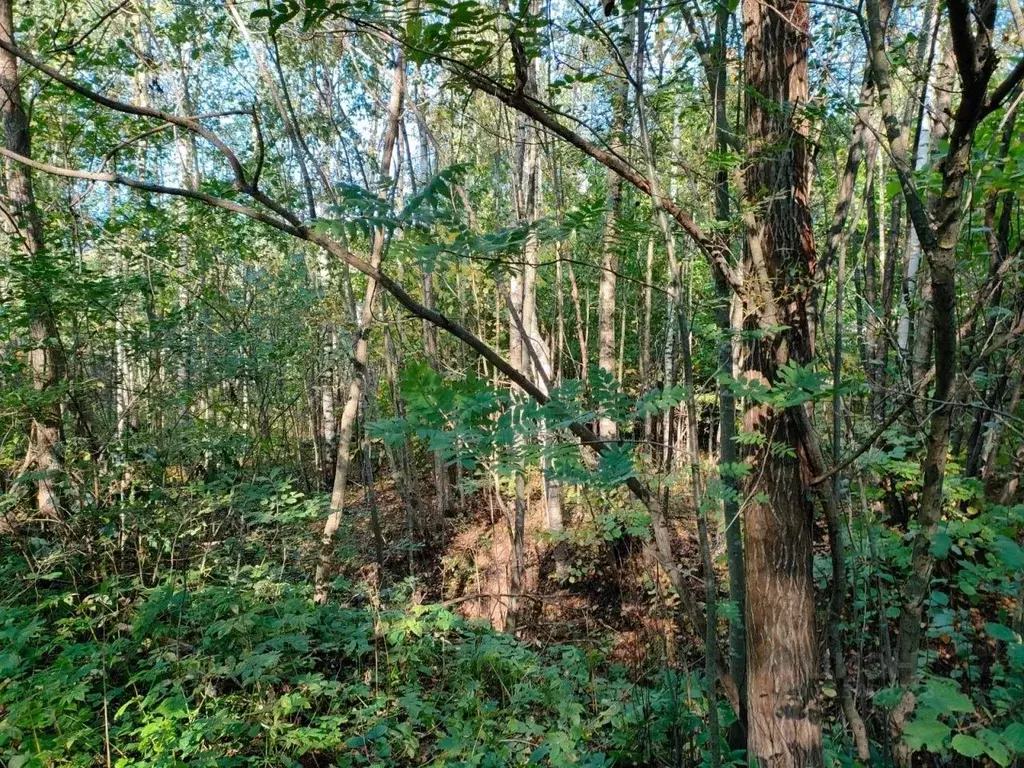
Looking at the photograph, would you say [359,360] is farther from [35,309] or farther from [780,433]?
[780,433]

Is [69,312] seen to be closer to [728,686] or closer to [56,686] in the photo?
[56,686]

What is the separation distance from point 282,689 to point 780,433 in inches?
122

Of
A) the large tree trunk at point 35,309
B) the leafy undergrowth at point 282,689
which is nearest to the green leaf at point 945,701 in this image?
the leafy undergrowth at point 282,689

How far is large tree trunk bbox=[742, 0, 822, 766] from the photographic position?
220cm

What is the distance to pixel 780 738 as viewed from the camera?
7.54ft

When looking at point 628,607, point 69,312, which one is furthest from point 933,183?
point 69,312

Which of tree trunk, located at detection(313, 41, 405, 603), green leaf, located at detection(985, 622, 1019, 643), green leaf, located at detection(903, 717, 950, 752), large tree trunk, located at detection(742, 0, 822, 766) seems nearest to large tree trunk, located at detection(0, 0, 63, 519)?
tree trunk, located at detection(313, 41, 405, 603)

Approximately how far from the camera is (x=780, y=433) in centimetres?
224

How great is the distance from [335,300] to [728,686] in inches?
281

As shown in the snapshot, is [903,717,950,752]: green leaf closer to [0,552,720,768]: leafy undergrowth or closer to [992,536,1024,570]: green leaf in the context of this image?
[992,536,1024,570]: green leaf

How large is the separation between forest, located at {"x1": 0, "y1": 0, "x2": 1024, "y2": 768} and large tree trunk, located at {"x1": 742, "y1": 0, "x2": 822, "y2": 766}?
0.5 inches

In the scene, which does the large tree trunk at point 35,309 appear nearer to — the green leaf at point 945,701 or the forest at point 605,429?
the forest at point 605,429

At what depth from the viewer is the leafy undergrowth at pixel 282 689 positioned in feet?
8.33

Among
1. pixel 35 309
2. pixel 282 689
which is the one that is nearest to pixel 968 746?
pixel 282 689
